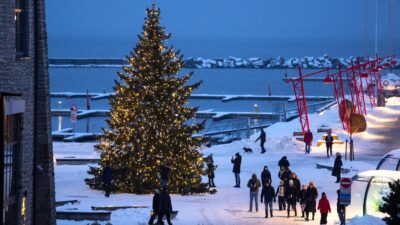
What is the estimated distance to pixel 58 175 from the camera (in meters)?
37.4

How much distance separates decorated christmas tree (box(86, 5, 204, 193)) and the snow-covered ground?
2.80ft

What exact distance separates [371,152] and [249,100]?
78.5 m

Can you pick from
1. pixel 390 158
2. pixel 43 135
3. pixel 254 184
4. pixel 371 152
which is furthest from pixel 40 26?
pixel 371 152

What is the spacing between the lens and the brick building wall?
19000 mm

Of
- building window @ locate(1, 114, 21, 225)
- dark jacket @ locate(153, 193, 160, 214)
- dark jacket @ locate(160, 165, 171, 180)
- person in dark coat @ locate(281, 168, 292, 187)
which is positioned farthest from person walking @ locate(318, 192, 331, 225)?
building window @ locate(1, 114, 21, 225)

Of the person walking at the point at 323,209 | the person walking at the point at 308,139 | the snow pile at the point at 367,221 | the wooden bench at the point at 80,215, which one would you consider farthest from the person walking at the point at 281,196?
the person walking at the point at 308,139

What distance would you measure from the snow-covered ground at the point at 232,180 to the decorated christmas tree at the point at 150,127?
85cm

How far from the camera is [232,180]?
37188 mm

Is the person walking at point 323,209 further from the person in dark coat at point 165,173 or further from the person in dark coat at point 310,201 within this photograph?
the person in dark coat at point 165,173

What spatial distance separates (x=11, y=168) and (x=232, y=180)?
19.4 m

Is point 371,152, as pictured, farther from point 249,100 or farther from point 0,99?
point 249,100

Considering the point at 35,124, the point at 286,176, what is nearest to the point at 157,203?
the point at 286,176

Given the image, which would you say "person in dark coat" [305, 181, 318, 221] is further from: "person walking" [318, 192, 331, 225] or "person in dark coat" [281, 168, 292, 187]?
"person in dark coat" [281, 168, 292, 187]

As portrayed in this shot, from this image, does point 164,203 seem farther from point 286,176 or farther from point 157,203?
point 286,176
